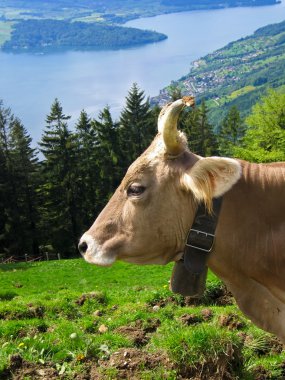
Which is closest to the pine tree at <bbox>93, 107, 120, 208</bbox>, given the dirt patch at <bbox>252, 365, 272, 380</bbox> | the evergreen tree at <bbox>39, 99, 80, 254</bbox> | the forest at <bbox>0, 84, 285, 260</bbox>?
the forest at <bbox>0, 84, 285, 260</bbox>

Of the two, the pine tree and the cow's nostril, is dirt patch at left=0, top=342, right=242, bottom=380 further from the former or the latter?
the pine tree

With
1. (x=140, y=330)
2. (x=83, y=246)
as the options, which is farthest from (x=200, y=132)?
(x=83, y=246)

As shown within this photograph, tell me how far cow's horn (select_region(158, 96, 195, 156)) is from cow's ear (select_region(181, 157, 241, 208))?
227 mm

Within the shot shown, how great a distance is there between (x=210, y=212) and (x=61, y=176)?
44.7 m

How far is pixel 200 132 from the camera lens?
5631 centimetres

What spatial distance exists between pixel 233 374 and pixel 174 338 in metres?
0.78

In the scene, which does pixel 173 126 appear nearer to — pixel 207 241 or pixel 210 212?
pixel 210 212

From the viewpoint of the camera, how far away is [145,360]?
5633 millimetres

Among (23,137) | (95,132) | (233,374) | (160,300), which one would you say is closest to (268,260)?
(233,374)

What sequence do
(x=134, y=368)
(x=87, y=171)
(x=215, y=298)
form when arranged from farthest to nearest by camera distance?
(x=87, y=171) → (x=215, y=298) → (x=134, y=368)

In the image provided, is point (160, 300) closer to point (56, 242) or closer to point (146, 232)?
point (146, 232)

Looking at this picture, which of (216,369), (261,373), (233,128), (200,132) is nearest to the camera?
(216,369)

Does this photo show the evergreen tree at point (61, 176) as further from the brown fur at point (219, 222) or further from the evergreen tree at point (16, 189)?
the brown fur at point (219, 222)

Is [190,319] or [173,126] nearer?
[173,126]
